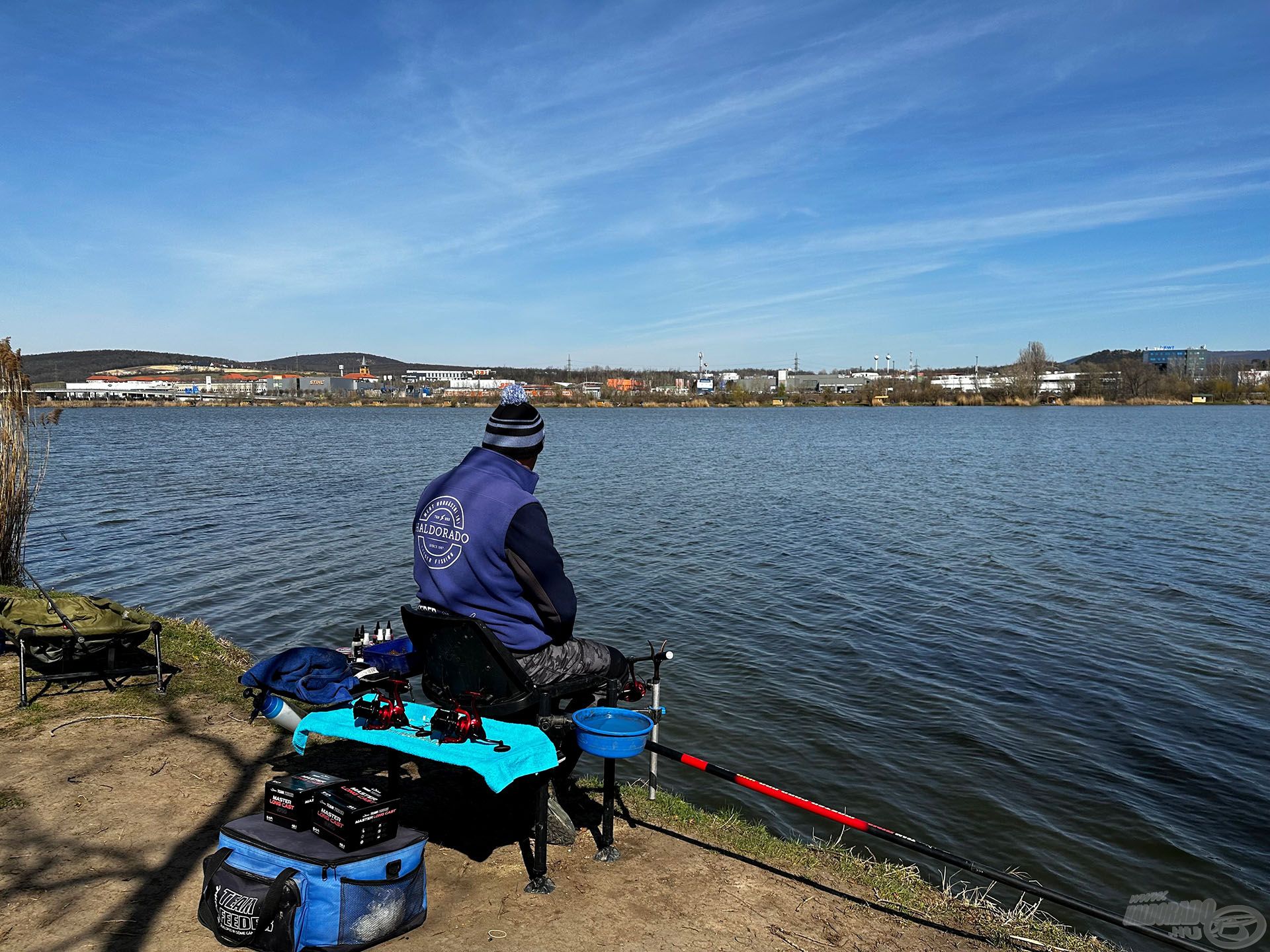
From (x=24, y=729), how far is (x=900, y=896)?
22.5 ft

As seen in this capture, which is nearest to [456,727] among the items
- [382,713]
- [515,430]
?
[382,713]

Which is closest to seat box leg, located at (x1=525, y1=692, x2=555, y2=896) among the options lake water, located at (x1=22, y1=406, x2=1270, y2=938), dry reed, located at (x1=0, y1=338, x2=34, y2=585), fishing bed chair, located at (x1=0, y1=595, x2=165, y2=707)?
lake water, located at (x1=22, y1=406, x2=1270, y2=938)

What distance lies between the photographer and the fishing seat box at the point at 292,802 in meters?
4.24

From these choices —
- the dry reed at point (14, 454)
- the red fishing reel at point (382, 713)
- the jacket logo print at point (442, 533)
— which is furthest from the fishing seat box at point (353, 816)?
the dry reed at point (14, 454)

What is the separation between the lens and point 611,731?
186 inches

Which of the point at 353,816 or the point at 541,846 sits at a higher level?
the point at 353,816

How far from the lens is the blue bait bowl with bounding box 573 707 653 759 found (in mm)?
4613

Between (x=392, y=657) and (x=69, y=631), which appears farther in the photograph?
(x=69, y=631)

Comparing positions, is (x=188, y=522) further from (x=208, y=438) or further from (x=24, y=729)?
(x=208, y=438)

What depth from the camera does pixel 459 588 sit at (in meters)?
4.79

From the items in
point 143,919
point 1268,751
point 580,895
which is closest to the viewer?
point 143,919

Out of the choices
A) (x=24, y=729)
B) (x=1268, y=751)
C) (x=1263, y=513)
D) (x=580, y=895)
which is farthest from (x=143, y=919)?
(x=1263, y=513)

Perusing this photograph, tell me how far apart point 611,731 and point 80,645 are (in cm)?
587

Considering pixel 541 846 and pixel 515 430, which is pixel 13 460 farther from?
pixel 541 846
